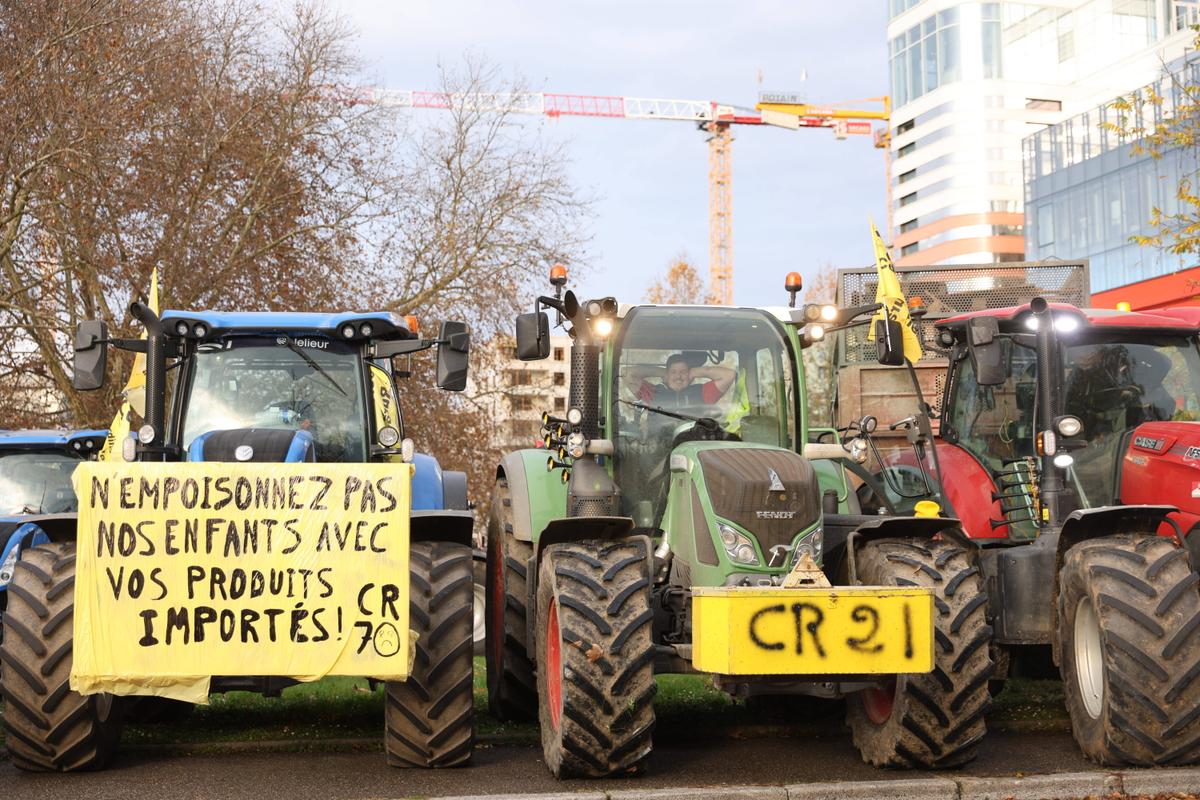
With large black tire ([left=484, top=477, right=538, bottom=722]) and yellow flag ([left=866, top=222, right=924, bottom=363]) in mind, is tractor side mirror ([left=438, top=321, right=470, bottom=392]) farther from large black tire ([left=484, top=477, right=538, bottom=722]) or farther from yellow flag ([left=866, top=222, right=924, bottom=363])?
yellow flag ([left=866, top=222, right=924, bottom=363])

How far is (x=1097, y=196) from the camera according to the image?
53.2 m

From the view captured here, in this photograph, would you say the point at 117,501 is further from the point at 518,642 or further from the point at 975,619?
the point at 975,619

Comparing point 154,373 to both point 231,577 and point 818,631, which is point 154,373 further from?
point 818,631

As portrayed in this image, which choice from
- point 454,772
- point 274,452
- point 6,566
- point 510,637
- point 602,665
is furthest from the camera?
point 6,566

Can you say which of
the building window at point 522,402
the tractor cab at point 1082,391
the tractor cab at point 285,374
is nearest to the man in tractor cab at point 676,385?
the tractor cab at point 285,374

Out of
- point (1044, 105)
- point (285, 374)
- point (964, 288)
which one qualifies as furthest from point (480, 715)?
point (1044, 105)

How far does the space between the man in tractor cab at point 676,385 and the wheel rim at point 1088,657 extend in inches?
96.9

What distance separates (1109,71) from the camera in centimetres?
8125

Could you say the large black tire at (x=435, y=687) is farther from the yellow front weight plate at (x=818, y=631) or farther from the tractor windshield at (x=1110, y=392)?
the tractor windshield at (x=1110, y=392)

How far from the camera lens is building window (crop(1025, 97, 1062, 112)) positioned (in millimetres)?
101625

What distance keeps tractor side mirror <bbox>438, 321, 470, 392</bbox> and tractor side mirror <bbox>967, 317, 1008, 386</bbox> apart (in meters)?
3.31

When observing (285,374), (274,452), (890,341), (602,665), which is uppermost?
(890,341)

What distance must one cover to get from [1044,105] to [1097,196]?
169 feet

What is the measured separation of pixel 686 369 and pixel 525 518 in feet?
4.86
